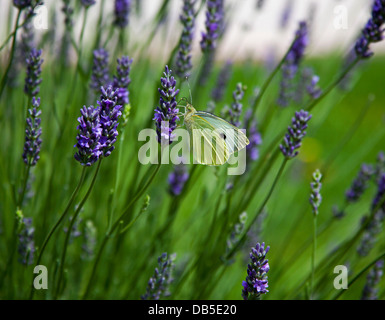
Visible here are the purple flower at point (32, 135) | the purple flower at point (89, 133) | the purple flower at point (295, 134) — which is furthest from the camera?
the purple flower at point (295, 134)

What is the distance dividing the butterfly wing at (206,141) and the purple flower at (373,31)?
1.72 feet

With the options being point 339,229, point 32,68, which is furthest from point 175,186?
point 339,229

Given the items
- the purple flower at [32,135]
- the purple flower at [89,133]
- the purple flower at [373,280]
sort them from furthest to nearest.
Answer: the purple flower at [373,280], the purple flower at [32,135], the purple flower at [89,133]

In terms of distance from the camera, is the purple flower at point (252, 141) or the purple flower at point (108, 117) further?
the purple flower at point (252, 141)

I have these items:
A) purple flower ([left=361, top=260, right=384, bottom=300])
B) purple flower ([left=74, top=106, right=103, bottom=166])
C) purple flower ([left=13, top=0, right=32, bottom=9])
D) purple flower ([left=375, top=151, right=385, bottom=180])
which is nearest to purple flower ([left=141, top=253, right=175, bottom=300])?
purple flower ([left=74, top=106, right=103, bottom=166])

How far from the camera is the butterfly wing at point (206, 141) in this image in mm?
1330

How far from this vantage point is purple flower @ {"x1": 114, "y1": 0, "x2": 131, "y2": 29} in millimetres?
1442

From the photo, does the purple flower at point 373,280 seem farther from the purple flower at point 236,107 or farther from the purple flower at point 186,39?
the purple flower at point 186,39

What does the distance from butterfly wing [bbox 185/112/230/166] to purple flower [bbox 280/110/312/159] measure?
0.27 metres

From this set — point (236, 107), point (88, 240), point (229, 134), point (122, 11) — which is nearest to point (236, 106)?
point (236, 107)

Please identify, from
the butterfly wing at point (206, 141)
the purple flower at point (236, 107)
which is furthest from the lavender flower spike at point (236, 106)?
the butterfly wing at point (206, 141)
